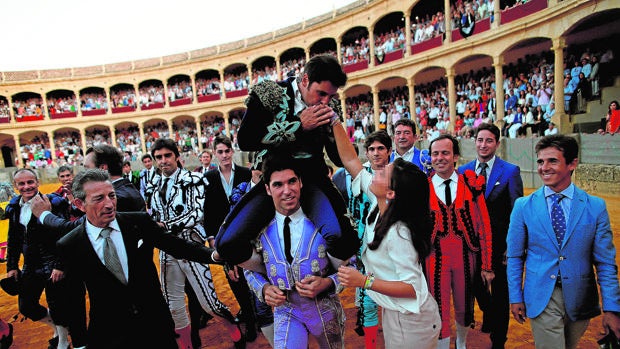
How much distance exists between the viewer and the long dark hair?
1.84m

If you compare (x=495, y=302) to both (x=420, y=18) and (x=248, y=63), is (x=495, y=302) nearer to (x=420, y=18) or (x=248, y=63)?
(x=420, y=18)

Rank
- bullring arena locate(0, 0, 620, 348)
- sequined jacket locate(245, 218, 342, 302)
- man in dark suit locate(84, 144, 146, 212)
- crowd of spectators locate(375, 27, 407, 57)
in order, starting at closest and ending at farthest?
1. sequined jacket locate(245, 218, 342, 302)
2. man in dark suit locate(84, 144, 146, 212)
3. bullring arena locate(0, 0, 620, 348)
4. crowd of spectators locate(375, 27, 407, 57)

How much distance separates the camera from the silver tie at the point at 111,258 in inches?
80.0

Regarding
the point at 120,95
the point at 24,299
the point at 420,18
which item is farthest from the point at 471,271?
the point at 120,95

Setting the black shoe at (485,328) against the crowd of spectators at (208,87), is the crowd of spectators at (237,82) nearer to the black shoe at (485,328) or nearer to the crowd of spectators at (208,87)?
the crowd of spectators at (208,87)

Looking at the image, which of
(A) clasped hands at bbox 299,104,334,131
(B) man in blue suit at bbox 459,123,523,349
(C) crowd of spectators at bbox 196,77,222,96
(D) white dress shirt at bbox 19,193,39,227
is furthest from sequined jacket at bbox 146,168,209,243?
(C) crowd of spectators at bbox 196,77,222,96

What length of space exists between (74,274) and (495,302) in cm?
324

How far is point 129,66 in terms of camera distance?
31625 mm

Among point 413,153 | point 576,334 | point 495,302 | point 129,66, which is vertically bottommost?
point 495,302

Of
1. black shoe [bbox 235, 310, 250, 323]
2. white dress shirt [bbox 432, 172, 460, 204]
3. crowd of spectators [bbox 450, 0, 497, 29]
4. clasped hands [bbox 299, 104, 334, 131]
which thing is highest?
crowd of spectators [bbox 450, 0, 497, 29]

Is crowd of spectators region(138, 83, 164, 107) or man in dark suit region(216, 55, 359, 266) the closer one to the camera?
man in dark suit region(216, 55, 359, 266)

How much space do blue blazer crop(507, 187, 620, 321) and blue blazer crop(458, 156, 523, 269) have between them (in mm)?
837

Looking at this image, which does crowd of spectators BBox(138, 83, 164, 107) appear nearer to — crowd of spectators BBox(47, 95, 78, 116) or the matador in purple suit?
crowd of spectators BBox(47, 95, 78, 116)

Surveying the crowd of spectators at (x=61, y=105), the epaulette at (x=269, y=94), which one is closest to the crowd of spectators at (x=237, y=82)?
the crowd of spectators at (x=61, y=105)
